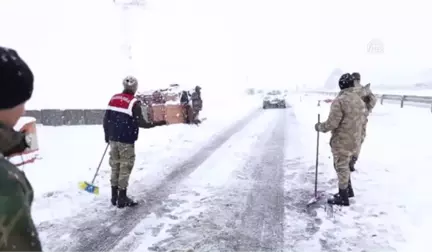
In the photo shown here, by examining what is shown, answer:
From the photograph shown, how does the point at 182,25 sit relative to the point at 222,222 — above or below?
above

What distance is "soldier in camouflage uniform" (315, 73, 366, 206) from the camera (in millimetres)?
5695

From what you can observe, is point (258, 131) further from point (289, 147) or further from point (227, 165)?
point (227, 165)

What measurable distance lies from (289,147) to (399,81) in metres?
90.8

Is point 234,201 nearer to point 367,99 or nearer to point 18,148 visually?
point 367,99

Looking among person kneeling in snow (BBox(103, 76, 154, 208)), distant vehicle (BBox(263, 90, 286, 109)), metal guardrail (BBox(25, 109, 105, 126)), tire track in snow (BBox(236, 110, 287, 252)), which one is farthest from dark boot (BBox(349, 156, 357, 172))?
distant vehicle (BBox(263, 90, 286, 109))

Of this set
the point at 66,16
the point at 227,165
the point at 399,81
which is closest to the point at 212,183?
the point at 227,165

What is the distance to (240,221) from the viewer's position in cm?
523

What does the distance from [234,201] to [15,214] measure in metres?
5.08

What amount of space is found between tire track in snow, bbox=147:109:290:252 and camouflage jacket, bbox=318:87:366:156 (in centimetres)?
143

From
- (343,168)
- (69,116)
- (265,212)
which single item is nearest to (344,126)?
(343,168)

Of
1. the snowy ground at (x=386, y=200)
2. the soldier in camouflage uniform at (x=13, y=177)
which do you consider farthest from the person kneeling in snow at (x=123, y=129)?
the soldier in camouflage uniform at (x=13, y=177)

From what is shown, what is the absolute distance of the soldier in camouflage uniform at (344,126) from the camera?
18.7ft

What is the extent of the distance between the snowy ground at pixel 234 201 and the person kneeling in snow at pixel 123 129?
0.48 m

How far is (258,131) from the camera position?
1500 centimetres
